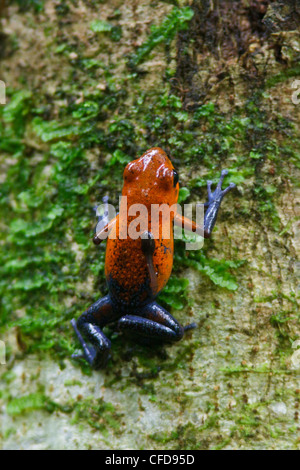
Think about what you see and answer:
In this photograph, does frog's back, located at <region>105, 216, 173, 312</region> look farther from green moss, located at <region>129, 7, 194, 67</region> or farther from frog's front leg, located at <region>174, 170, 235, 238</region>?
green moss, located at <region>129, 7, 194, 67</region>

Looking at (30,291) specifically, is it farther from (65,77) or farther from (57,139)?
(65,77)

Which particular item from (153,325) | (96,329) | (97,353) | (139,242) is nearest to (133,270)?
(139,242)

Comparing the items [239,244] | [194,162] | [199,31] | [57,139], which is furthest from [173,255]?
[199,31]

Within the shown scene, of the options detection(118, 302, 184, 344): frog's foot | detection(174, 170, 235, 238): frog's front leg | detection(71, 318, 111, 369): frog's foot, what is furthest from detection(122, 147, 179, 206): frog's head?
detection(71, 318, 111, 369): frog's foot

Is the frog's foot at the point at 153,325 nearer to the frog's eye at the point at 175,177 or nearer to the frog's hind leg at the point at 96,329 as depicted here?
the frog's hind leg at the point at 96,329

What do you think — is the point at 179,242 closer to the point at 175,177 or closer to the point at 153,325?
the point at 175,177

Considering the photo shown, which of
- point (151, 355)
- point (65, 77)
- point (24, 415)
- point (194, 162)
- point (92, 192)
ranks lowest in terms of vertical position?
point (24, 415)
